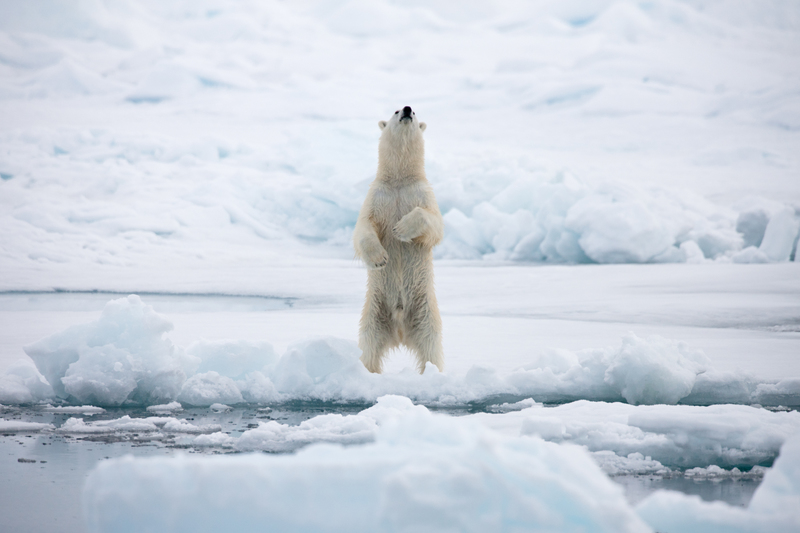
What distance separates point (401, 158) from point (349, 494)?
8.52 feet

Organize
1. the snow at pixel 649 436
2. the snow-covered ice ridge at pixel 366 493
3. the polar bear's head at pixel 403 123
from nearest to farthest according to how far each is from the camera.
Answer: the snow-covered ice ridge at pixel 366 493
the snow at pixel 649 436
the polar bear's head at pixel 403 123

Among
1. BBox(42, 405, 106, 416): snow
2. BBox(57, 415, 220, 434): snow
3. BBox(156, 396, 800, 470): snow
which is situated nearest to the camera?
BBox(156, 396, 800, 470): snow

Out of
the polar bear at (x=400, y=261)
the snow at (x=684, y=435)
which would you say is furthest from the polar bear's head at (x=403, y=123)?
the snow at (x=684, y=435)

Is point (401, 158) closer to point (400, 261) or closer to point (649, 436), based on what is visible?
point (400, 261)

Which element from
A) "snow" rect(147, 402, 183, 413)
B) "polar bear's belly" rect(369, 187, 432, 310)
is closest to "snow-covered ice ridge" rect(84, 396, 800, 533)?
"snow" rect(147, 402, 183, 413)

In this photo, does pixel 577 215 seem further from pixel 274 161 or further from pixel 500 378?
pixel 274 161

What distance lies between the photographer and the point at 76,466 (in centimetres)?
231

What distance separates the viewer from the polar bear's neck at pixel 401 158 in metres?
3.75

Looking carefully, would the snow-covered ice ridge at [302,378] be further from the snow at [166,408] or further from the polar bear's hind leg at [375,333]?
the polar bear's hind leg at [375,333]

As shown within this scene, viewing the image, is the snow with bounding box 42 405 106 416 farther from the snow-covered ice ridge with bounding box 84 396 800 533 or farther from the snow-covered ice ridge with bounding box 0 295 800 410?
the snow-covered ice ridge with bounding box 84 396 800 533

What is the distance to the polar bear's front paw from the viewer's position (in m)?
3.54

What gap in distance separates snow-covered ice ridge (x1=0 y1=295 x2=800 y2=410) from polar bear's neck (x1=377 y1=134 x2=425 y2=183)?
3.18 feet

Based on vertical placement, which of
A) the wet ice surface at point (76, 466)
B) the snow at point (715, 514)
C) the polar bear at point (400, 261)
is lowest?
the wet ice surface at point (76, 466)

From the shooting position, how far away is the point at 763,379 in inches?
148
